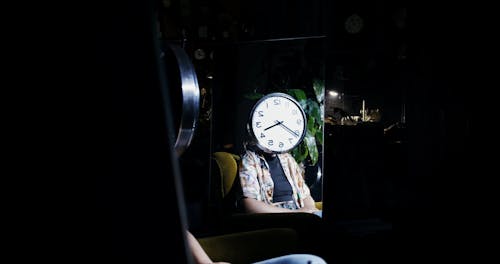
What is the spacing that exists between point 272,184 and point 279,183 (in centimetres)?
6

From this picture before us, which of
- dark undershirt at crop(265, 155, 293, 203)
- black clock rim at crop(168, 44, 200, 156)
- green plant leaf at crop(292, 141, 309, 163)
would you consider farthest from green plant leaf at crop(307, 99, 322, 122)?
black clock rim at crop(168, 44, 200, 156)

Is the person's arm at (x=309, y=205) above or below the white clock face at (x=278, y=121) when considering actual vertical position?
below

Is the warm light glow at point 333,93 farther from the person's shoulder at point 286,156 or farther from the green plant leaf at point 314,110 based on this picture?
the person's shoulder at point 286,156

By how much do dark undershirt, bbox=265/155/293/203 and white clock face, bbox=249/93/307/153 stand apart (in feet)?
0.35

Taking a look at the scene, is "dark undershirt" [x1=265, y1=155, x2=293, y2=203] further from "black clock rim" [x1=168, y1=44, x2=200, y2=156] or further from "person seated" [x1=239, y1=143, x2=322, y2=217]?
"black clock rim" [x1=168, y1=44, x2=200, y2=156]

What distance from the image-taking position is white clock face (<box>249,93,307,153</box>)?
110 inches

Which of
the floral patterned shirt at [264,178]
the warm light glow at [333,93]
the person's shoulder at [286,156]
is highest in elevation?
the warm light glow at [333,93]

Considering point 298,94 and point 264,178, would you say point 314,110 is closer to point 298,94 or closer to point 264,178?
point 298,94

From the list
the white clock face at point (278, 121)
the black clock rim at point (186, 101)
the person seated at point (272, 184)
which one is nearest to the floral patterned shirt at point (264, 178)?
the person seated at point (272, 184)

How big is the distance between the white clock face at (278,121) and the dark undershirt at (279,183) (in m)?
0.11

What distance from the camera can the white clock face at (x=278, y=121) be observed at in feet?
9.18

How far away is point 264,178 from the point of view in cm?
268

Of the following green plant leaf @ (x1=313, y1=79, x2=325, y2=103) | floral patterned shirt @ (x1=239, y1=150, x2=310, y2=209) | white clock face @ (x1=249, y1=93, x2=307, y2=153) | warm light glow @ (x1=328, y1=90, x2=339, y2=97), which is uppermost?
green plant leaf @ (x1=313, y1=79, x2=325, y2=103)

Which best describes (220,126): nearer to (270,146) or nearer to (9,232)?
(270,146)
